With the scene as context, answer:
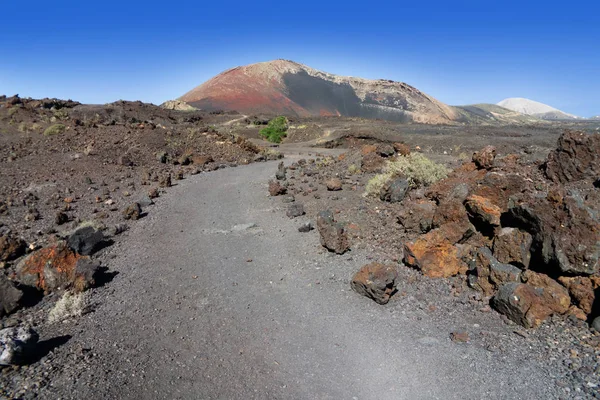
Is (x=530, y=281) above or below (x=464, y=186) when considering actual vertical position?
below

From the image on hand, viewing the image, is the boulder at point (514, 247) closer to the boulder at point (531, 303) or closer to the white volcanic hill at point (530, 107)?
the boulder at point (531, 303)

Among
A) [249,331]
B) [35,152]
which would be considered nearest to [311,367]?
[249,331]

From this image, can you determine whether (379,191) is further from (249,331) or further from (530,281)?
(249,331)

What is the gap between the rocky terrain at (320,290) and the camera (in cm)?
371

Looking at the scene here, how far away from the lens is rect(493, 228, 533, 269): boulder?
4.91 meters

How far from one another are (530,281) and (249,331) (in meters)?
3.53

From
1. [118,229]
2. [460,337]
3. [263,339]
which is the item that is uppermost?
[118,229]

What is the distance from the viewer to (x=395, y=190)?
8625mm

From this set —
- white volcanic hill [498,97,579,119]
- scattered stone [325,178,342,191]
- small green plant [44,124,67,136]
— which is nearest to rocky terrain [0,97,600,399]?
scattered stone [325,178,342,191]

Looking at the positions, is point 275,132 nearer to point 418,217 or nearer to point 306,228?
point 306,228

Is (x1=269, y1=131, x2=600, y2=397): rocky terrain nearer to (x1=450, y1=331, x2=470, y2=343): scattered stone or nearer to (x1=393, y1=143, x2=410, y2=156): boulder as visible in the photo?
(x1=450, y1=331, x2=470, y2=343): scattered stone

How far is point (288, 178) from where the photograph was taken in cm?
1296

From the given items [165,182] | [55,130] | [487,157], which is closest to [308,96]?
[55,130]

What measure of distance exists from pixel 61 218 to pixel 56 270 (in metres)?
3.51
